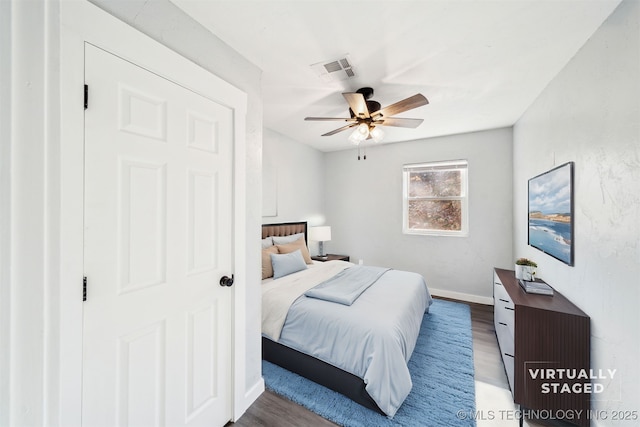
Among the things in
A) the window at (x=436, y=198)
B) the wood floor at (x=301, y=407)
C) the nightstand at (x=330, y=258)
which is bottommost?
the wood floor at (x=301, y=407)

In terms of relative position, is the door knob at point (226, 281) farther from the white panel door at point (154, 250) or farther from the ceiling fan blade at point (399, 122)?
the ceiling fan blade at point (399, 122)

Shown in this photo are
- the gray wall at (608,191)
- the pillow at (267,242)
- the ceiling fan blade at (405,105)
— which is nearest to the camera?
the gray wall at (608,191)

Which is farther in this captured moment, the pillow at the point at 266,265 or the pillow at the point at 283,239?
the pillow at the point at 283,239

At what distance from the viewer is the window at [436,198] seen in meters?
3.94

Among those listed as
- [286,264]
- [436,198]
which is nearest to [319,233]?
[286,264]

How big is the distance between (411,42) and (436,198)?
2.85m

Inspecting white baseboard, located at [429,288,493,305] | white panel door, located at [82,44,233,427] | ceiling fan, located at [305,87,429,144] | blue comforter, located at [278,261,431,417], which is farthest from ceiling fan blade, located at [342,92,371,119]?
white baseboard, located at [429,288,493,305]

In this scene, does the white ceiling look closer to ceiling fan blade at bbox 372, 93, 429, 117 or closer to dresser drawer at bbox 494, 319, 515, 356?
ceiling fan blade at bbox 372, 93, 429, 117

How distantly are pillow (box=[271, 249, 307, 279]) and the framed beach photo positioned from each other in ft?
8.09

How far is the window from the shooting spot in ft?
12.9

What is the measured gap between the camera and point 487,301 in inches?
Answer: 144

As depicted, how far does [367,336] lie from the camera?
6.06ft

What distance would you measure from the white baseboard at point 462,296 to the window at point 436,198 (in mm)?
894

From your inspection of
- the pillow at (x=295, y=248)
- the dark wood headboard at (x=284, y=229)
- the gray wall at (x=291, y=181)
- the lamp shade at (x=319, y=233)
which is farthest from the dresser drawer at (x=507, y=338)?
the gray wall at (x=291, y=181)
